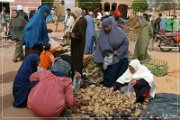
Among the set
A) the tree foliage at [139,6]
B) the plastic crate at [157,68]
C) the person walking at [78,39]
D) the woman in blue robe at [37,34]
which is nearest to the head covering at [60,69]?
the person walking at [78,39]

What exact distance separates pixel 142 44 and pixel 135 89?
11.2 ft

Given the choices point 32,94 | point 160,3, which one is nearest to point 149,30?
point 32,94

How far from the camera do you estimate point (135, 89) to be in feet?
18.9

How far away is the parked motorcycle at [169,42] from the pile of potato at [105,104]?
297 inches

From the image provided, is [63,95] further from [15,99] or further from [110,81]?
[110,81]

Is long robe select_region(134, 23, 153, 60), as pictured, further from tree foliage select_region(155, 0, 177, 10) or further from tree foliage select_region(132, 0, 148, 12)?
tree foliage select_region(155, 0, 177, 10)

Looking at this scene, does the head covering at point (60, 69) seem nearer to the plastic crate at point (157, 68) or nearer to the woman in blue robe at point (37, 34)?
the woman in blue robe at point (37, 34)

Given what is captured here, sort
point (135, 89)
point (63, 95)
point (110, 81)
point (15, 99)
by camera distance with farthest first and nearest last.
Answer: point (110, 81), point (135, 89), point (15, 99), point (63, 95)

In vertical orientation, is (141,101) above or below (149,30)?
below

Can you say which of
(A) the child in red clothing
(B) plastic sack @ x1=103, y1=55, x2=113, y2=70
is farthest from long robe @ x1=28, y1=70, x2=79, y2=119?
(B) plastic sack @ x1=103, y1=55, x2=113, y2=70

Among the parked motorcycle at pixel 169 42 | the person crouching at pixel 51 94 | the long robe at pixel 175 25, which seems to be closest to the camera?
the person crouching at pixel 51 94

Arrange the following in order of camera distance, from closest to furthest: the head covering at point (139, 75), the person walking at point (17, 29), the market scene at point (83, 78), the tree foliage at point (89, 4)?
the market scene at point (83, 78) < the head covering at point (139, 75) < the person walking at point (17, 29) < the tree foliage at point (89, 4)

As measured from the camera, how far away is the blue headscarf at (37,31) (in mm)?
7215


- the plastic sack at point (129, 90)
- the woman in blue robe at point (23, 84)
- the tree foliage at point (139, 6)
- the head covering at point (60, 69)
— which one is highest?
→ the tree foliage at point (139, 6)
